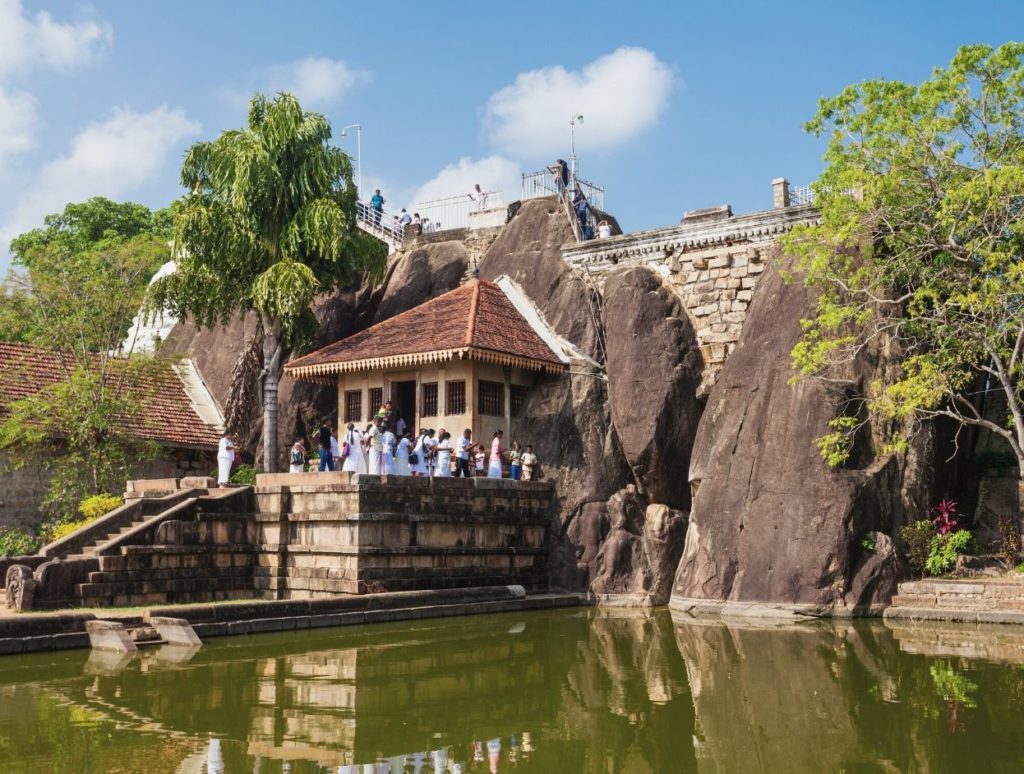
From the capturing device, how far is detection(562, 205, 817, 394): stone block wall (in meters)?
25.0

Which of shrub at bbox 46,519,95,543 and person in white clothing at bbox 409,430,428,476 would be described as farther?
person in white clothing at bbox 409,430,428,476

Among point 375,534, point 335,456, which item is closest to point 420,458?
point 335,456

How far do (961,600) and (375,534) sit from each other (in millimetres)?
10765

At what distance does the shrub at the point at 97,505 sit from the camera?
70.5ft

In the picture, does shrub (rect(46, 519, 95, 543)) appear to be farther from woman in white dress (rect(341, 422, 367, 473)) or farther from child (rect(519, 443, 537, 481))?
child (rect(519, 443, 537, 481))

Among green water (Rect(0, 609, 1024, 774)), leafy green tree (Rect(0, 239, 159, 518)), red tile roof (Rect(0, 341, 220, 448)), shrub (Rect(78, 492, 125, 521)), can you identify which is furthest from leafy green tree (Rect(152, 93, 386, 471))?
green water (Rect(0, 609, 1024, 774))

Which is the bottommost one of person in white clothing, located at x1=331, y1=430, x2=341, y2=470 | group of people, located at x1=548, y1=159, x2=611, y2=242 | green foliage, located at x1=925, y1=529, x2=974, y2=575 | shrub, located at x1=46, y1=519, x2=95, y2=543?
green foliage, located at x1=925, y1=529, x2=974, y2=575

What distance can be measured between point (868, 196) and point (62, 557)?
16.2m

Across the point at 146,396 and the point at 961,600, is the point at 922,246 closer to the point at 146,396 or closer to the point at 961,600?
the point at 961,600

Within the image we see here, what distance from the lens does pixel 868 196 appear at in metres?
19.7

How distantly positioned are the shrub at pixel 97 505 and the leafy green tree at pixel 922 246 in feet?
46.9

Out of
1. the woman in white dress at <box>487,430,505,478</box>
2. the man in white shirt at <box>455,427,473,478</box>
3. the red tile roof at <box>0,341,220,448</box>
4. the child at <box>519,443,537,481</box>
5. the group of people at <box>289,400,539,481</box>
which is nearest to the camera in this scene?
the group of people at <box>289,400,539,481</box>

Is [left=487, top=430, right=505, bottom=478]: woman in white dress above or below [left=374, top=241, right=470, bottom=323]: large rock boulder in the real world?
below

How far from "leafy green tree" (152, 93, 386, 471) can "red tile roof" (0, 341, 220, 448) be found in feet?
7.21
